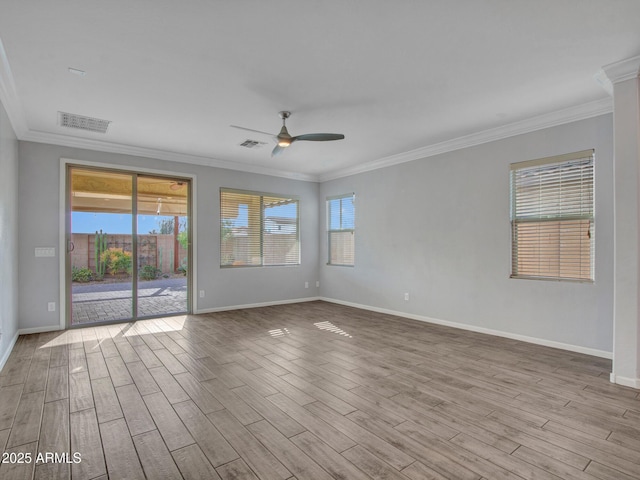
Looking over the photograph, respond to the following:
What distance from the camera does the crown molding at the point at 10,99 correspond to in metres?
2.81

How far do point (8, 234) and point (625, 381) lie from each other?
6306 millimetres

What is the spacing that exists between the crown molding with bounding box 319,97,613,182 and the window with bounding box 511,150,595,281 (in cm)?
41

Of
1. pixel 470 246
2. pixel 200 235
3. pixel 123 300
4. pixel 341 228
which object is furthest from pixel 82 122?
pixel 470 246

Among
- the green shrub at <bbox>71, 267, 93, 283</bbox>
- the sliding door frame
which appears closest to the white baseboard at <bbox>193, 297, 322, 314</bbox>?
the sliding door frame

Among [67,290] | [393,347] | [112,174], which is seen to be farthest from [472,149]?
[67,290]

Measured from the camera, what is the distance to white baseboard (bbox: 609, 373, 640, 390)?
2.86 m

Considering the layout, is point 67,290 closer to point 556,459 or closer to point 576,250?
point 556,459

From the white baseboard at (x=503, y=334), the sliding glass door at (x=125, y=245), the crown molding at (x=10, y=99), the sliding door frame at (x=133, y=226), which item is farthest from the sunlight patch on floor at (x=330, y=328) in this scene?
the crown molding at (x=10, y=99)

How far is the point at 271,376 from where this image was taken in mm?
3109

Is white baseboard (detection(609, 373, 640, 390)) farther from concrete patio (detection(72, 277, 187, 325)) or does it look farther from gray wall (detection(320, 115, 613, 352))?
concrete patio (detection(72, 277, 187, 325))

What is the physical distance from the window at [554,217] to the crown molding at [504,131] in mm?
414

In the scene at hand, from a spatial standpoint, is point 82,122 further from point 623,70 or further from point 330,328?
point 623,70

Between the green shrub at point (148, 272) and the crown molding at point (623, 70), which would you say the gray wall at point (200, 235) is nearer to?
the green shrub at point (148, 272)

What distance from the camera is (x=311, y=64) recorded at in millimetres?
2854
